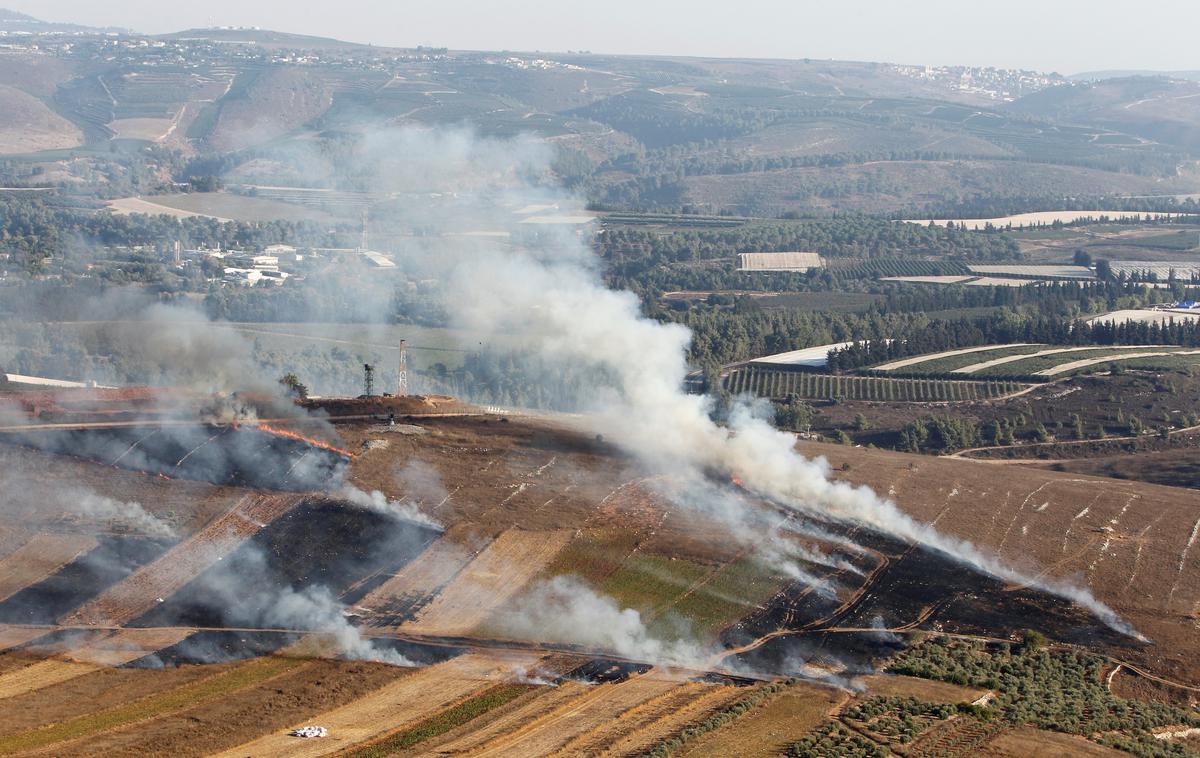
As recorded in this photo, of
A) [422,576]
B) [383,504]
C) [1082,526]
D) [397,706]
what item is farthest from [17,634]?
[1082,526]

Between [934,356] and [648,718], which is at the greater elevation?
[648,718]

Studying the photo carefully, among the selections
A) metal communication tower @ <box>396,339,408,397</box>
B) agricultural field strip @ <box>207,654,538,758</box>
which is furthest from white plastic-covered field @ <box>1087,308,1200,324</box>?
agricultural field strip @ <box>207,654,538,758</box>

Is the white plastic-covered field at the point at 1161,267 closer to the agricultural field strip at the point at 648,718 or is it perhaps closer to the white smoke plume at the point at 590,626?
the white smoke plume at the point at 590,626

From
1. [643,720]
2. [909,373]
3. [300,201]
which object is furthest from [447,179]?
[643,720]

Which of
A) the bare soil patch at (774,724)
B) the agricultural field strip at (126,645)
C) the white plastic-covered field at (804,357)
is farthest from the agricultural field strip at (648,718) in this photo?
the white plastic-covered field at (804,357)

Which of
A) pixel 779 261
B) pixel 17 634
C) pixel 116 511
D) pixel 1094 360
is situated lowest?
pixel 1094 360

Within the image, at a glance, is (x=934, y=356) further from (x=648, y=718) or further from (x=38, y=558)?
(x=38, y=558)

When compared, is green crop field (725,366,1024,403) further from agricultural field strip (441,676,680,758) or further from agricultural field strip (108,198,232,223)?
agricultural field strip (108,198,232,223)
